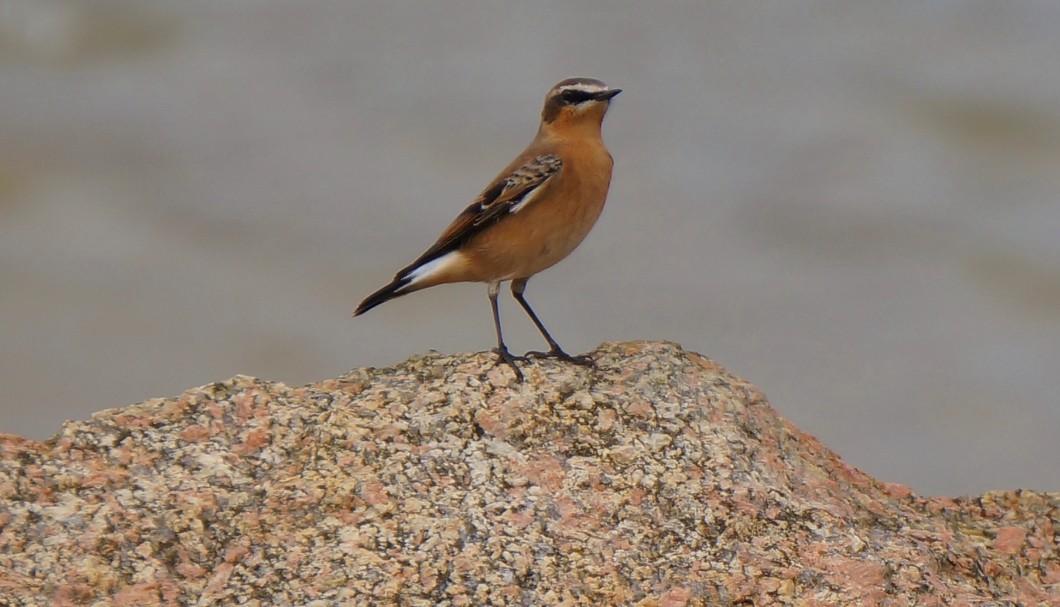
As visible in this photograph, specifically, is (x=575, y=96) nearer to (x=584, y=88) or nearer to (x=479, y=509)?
(x=584, y=88)

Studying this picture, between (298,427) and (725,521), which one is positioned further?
(298,427)

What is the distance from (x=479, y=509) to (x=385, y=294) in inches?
100

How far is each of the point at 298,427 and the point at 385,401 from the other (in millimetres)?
368

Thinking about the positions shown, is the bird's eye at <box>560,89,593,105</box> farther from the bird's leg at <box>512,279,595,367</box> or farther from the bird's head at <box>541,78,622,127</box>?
the bird's leg at <box>512,279,595,367</box>

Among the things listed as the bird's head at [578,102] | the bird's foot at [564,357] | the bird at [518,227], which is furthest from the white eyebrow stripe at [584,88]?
the bird's foot at [564,357]

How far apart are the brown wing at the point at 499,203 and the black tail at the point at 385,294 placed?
3.3 inches

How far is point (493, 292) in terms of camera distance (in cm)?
700

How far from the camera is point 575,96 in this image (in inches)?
290

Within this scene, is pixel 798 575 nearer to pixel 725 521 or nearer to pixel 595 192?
pixel 725 521

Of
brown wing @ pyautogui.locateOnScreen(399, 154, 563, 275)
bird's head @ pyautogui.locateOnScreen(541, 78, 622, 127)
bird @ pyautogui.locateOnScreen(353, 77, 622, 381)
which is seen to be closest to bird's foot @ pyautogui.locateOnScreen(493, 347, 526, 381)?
bird @ pyautogui.locateOnScreen(353, 77, 622, 381)

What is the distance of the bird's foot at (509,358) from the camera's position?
211 inches

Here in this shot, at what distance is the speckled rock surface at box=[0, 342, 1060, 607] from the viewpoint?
163 inches

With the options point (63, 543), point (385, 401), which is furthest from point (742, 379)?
point (63, 543)

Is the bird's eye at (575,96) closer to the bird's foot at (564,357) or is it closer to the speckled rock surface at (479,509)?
the bird's foot at (564,357)
